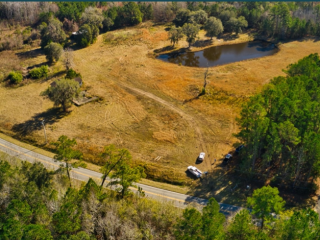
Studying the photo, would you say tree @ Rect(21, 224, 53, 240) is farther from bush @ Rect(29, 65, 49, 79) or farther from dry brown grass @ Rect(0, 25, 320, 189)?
bush @ Rect(29, 65, 49, 79)

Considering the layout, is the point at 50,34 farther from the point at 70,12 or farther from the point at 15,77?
the point at 70,12

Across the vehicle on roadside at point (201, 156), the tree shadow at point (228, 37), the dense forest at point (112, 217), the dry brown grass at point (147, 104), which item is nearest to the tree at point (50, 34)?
the dry brown grass at point (147, 104)

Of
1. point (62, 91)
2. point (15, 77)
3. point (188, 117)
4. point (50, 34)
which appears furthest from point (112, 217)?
point (50, 34)

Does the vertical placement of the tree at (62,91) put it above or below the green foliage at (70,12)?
below

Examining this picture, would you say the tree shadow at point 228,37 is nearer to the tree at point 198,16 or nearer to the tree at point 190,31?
the tree at point 198,16

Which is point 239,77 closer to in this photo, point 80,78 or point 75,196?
point 80,78

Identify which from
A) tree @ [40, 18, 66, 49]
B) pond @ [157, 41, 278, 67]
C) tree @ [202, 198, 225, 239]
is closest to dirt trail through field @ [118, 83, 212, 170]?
tree @ [202, 198, 225, 239]
